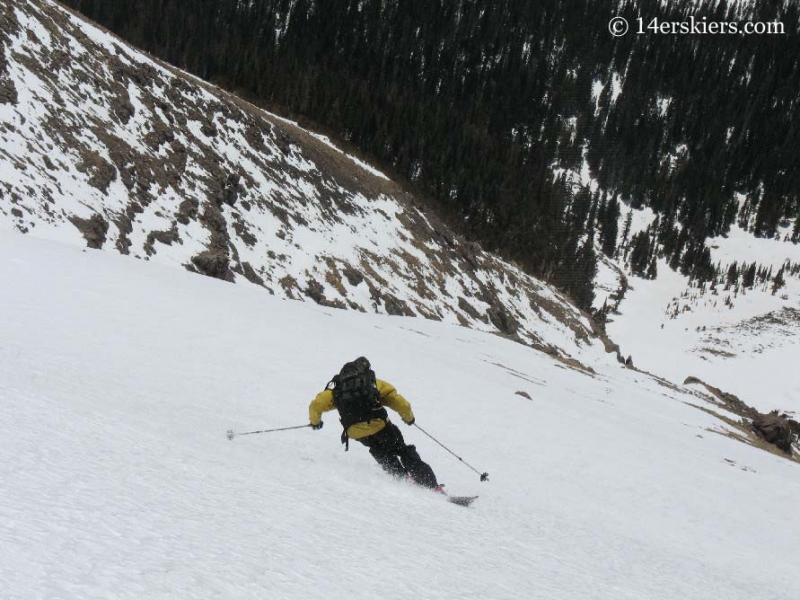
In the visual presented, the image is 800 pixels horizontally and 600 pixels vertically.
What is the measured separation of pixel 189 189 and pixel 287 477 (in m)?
26.0

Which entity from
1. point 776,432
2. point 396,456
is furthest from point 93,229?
point 776,432

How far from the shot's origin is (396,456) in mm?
7734

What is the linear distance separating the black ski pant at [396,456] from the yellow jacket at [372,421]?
5.1 inches

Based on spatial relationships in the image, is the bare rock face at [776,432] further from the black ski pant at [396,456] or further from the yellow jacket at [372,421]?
the yellow jacket at [372,421]

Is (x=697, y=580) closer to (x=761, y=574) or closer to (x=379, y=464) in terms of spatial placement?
(x=761, y=574)

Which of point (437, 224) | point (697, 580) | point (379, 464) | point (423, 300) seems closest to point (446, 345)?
point (423, 300)

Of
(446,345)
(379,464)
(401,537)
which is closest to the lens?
(401,537)

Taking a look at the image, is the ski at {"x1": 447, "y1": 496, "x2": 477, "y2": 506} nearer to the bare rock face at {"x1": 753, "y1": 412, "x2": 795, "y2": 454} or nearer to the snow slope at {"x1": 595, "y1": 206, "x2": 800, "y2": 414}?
the bare rock face at {"x1": 753, "y1": 412, "x2": 795, "y2": 454}

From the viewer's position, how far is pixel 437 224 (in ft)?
182

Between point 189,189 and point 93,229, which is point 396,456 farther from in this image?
point 189,189

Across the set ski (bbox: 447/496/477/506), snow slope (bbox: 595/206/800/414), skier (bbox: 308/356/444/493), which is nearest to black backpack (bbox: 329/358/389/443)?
skier (bbox: 308/356/444/493)

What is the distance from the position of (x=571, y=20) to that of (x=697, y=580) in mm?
195494

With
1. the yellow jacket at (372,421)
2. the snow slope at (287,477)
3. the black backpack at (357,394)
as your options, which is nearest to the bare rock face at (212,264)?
the snow slope at (287,477)

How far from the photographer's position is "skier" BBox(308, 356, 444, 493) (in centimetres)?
731
